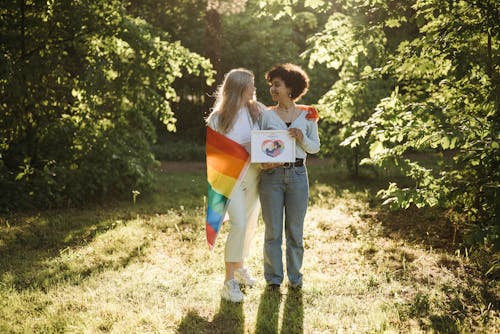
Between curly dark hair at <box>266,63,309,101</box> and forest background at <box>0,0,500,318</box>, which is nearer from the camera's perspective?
curly dark hair at <box>266,63,309,101</box>

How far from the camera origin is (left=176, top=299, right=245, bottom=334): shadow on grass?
4043mm

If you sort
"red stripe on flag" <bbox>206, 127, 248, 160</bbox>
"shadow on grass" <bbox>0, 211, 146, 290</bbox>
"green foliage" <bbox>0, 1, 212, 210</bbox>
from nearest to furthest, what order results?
1. "red stripe on flag" <bbox>206, 127, 248, 160</bbox>
2. "shadow on grass" <bbox>0, 211, 146, 290</bbox>
3. "green foliage" <bbox>0, 1, 212, 210</bbox>

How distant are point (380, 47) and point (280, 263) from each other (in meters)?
3.17

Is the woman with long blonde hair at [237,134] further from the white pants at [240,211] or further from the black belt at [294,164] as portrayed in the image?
the black belt at [294,164]

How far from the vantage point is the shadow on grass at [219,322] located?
4.04 meters

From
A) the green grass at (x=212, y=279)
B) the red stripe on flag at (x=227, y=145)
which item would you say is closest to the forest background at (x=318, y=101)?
the green grass at (x=212, y=279)

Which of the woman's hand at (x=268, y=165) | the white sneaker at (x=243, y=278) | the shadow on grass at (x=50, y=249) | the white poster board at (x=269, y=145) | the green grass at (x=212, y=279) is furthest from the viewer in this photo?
the shadow on grass at (x=50, y=249)

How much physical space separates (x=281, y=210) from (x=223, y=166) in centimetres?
68

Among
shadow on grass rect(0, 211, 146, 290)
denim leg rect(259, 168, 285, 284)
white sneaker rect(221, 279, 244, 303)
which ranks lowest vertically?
shadow on grass rect(0, 211, 146, 290)

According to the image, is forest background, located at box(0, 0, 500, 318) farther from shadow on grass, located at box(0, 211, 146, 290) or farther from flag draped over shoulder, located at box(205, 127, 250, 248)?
flag draped over shoulder, located at box(205, 127, 250, 248)

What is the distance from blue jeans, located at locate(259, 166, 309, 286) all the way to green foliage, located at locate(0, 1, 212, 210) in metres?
4.93

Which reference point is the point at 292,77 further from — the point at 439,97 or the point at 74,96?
the point at 74,96

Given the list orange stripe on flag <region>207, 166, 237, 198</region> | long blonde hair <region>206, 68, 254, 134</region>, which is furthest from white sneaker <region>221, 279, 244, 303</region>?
long blonde hair <region>206, 68, 254, 134</region>

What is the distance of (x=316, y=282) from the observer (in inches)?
201
